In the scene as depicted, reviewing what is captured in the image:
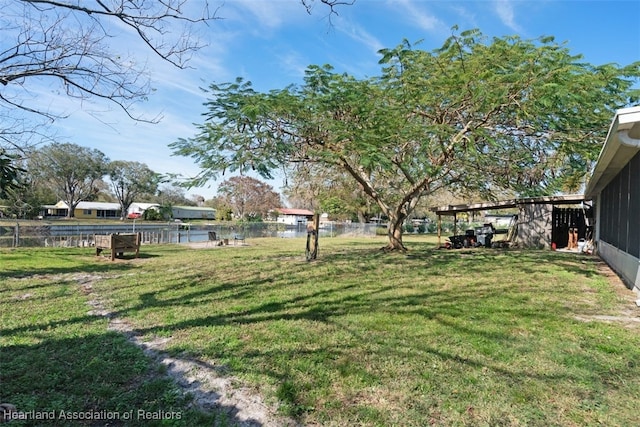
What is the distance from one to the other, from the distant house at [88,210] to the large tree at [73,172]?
19.5ft

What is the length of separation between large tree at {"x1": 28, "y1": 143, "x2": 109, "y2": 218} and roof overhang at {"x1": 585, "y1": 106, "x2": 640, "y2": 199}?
5111 cm

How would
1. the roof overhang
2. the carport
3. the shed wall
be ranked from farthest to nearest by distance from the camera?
1. the shed wall
2. the carport
3. the roof overhang

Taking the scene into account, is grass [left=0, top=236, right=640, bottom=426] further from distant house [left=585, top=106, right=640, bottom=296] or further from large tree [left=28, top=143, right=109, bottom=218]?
large tree [left=28, top=143, right=109, bottom=218]

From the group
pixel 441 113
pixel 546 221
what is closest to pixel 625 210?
pixel 441 113

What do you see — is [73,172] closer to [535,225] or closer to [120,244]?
[120,244]

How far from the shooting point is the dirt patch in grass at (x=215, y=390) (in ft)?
8.11

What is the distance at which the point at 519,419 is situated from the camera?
246 cm

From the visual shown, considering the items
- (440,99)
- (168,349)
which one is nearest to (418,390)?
(168,349)

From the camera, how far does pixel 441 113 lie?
1066cm

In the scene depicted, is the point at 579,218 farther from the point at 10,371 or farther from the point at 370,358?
the point at 10,371

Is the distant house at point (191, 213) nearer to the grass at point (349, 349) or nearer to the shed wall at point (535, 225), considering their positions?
the shed wall at point (535, 225)

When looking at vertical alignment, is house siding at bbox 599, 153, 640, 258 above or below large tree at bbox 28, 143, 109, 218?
below

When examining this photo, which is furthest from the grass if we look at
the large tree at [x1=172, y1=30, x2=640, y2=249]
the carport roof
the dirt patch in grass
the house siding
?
the carport roof

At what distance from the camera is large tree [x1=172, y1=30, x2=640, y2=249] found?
27.0 feet
